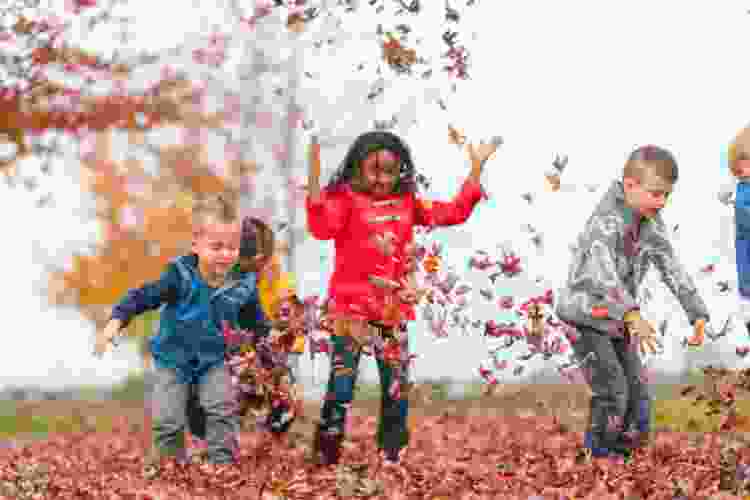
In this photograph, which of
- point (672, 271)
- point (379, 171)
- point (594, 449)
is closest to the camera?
point (379, 171)

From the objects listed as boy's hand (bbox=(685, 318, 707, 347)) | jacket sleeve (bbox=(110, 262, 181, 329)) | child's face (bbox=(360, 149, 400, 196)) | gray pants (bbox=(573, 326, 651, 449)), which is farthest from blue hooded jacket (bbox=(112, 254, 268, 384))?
boy's hand (bbox=(685, 318, 707, 347))

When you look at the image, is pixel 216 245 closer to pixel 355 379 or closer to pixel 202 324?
pixel 202 324

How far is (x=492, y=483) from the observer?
24.0ft

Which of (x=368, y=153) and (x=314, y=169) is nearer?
(x=314, y=169)

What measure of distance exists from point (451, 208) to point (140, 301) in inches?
74.5

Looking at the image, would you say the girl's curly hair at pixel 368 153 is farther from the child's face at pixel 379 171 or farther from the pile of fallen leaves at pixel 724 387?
the pile of fallen leaves at pixel 724 387

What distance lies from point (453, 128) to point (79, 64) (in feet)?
27.1

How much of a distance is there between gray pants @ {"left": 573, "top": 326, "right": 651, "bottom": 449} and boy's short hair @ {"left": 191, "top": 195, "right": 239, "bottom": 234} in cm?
216

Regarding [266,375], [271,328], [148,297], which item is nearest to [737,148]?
[271,328]

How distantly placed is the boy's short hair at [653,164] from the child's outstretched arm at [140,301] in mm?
2720

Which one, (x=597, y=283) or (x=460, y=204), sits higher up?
(x=460, y=204)

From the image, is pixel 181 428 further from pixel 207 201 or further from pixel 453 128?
pixel 453 128

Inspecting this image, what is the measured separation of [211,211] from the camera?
748 cm

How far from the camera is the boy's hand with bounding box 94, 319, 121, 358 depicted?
276 inches
